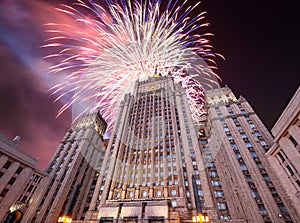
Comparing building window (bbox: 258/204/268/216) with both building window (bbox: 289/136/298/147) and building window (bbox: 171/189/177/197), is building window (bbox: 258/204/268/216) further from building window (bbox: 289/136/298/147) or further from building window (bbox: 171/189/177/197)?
building window (bbox: 171/189/177/197)

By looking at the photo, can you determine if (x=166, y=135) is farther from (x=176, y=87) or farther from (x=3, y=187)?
(x=3, y=187)

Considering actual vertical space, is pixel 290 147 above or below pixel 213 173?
below

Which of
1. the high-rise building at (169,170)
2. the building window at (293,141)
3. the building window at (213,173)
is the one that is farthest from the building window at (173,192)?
the building window at (293,141)

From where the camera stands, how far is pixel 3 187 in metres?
29.2

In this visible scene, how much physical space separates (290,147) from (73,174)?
203 feet

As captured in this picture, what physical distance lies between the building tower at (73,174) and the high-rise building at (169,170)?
31cm

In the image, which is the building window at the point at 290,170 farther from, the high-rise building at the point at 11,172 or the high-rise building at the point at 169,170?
the high-rise building at the point at 11,172

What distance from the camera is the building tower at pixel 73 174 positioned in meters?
48.6

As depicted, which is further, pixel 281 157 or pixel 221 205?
pixel 221 205

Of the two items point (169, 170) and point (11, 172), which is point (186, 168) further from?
point (11, 172)

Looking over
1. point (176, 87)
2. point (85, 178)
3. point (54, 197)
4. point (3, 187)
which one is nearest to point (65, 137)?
point (85, 178)

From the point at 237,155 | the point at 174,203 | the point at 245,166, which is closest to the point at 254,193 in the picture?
the point at 245,166

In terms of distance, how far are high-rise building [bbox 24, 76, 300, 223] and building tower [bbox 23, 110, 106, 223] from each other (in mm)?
314

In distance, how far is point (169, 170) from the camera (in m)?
48.3
